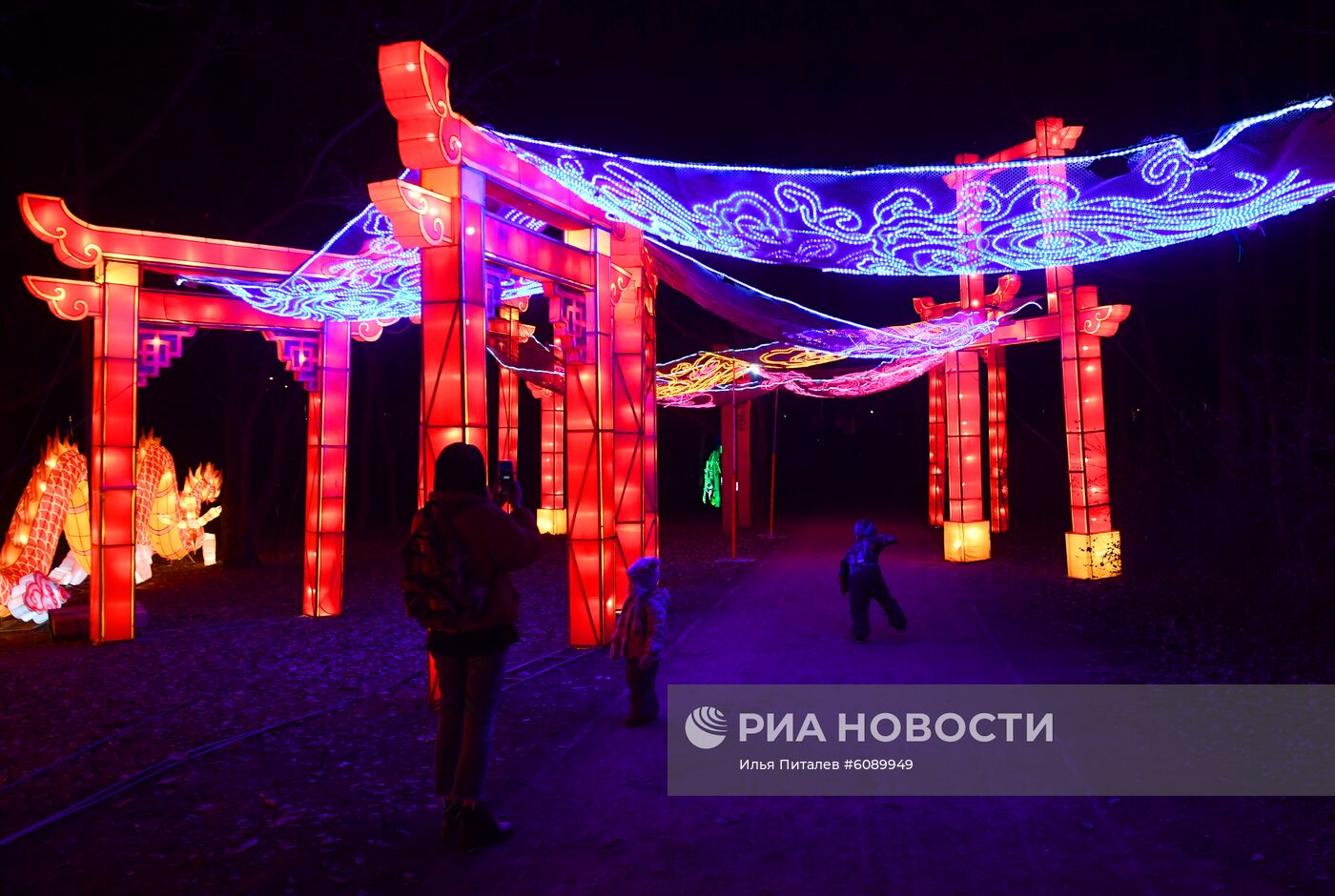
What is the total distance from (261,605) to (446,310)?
7425 millimetres

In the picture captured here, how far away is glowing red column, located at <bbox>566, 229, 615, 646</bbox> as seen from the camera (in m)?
8.78

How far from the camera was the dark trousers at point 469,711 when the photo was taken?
13.1ft

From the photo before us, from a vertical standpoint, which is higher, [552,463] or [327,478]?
[552,463]

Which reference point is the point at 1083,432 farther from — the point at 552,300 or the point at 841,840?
the point at 841,840

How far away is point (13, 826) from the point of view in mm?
4539

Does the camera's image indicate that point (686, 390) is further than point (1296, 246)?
Yes

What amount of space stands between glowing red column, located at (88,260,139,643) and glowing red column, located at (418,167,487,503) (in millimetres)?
4960

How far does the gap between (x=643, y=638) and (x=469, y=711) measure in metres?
2.28

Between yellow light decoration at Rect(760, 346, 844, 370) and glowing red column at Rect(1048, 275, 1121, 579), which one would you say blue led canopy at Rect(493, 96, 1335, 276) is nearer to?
glowing red column at Rect(1048, 275, 1121, 579)

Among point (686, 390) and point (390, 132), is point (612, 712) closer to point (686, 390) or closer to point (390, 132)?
point (390, 132)

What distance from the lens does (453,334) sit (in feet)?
21.7

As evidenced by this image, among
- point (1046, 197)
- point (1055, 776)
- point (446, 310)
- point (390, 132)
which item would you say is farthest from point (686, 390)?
point (1055, 776)

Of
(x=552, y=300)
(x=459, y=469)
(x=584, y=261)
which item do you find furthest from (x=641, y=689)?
(x=584, y=261)

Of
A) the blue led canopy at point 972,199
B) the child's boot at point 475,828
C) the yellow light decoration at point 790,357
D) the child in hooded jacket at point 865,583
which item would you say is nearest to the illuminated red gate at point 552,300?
the blue led canopy at point 972,199
